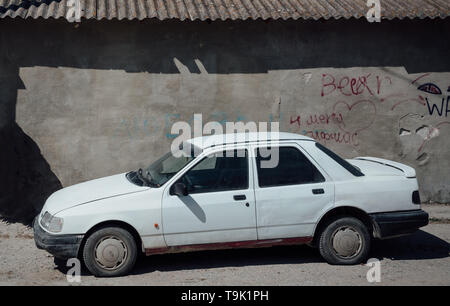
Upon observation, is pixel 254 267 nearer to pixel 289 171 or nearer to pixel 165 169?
pixel 289 171

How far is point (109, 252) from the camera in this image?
621 cm

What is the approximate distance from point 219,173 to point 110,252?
1.61 m

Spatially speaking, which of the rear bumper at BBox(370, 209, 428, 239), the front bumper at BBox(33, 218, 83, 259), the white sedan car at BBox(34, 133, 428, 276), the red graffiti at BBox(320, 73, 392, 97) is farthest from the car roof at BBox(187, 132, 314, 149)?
the red graffiti at BBox(320, 73, 392, 97)

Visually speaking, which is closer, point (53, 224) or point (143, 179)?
point (53, 224)

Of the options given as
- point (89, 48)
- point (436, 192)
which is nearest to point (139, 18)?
point (89, 48)

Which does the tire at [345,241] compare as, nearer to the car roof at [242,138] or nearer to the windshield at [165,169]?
the car roof at [242,138]

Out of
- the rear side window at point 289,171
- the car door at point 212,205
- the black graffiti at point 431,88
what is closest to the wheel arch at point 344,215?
the rear side window at point 289,171

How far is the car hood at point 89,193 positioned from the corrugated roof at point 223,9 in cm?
337

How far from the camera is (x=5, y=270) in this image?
6656 mm

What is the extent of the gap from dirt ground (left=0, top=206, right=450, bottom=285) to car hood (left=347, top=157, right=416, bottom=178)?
1.18 metres

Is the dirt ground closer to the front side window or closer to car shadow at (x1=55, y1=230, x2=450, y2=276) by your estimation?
car shadow at (x1=55, y1=230, x2=450, y2=276)

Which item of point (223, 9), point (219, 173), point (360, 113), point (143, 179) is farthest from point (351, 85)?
point (143, 179)

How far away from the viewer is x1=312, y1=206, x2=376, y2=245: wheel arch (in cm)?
661

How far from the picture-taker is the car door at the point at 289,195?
6.44m
